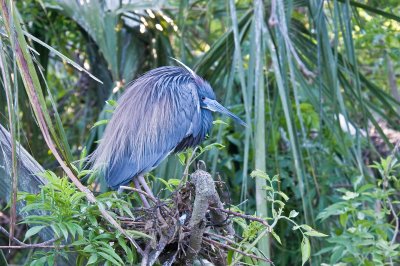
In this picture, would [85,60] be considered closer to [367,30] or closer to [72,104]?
[72,104]

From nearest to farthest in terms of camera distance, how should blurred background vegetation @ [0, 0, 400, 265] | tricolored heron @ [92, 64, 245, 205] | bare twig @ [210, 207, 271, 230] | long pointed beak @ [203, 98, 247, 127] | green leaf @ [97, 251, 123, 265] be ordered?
green leaf @ [97, 251, 123, 265], bare twig @ [210, 207, 271, 230], tricolored heron @ [92, 64, 245, 205], blurred background vegetation @ [0, 0, 400, 265], long pointed beak @ [203, 98, 247, 127]

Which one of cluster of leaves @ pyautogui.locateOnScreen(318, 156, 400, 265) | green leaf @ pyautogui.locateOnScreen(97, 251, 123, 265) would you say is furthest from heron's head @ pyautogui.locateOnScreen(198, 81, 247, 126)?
green leaf @ pyautogui.locateOnScreen(97, 251, 123, 265)

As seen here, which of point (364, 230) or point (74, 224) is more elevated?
point (74, 224)

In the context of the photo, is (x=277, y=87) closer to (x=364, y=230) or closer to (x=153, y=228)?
(x=364, y=230)

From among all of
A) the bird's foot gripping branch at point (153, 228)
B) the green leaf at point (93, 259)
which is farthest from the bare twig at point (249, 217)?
the green leaf at point (93, 259)

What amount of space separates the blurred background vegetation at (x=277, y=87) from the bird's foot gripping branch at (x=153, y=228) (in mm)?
609

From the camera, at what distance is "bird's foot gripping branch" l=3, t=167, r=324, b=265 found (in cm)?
176

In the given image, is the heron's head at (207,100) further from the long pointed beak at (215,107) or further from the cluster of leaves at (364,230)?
the cluster of leaves at (364,230)

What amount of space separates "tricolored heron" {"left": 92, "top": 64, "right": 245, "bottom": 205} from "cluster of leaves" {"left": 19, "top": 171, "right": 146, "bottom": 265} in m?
0.72

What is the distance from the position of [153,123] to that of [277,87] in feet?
1.74

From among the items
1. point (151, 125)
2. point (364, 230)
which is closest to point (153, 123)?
point (151, 125)

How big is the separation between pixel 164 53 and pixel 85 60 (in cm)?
72

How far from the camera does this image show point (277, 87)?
308 centimetres

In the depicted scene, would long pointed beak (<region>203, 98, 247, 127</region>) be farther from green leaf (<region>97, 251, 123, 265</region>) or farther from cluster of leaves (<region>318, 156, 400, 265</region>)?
green leaf (<region>97, 251, 123, 265</region>)
